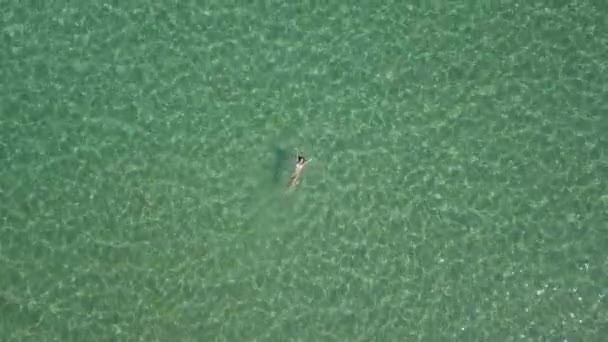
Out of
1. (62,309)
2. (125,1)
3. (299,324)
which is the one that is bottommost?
(299,324)

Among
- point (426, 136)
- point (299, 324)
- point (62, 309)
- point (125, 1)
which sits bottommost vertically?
point (299, 324)

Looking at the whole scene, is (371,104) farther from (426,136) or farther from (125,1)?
(125,1)

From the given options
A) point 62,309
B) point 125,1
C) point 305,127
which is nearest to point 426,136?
point 305,127

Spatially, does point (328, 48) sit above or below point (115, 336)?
above

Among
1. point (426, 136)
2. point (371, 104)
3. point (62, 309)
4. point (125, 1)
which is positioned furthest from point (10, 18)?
point (426, 136)

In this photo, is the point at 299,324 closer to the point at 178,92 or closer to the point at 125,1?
the point at 178,92

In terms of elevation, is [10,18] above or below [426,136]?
above
